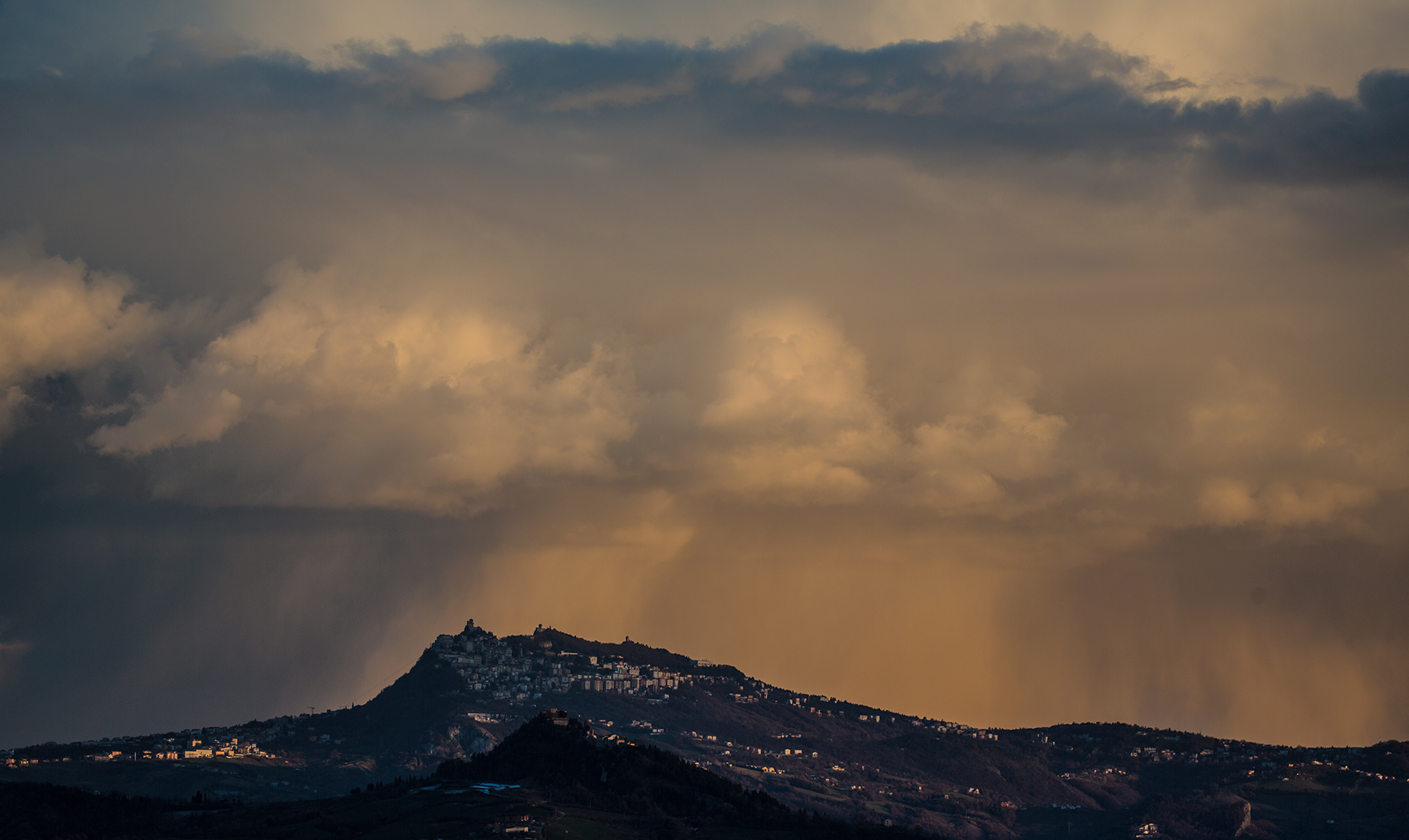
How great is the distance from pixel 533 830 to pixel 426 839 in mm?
14005

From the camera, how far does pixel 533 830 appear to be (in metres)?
197

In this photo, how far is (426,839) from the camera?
643ft
